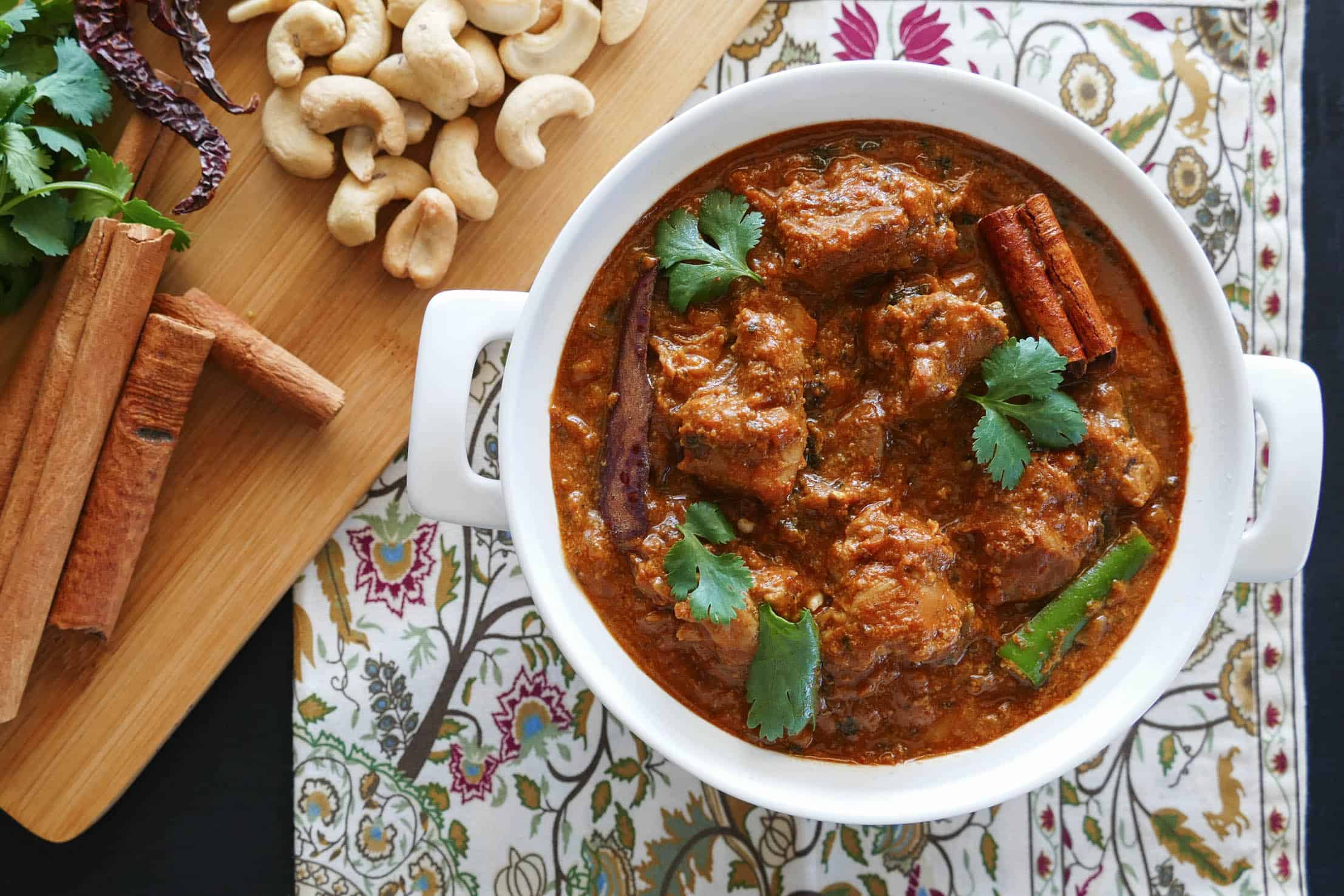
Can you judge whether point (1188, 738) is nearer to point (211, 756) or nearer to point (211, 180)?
point (211, 756)

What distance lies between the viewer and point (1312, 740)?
10.1 feet

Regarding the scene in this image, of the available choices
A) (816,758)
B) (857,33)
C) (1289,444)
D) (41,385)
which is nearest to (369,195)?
(41,385)

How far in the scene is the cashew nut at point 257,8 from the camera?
2.68m

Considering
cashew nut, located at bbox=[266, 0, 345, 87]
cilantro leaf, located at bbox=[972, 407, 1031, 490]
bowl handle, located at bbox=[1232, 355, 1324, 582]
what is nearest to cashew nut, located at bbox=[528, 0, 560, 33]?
cashew nut, located at bbox=[266, 0, 345, 87]

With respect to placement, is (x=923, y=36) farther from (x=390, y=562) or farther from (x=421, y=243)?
(x=390, y=562)

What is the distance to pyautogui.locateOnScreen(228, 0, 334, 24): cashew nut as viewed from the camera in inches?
105

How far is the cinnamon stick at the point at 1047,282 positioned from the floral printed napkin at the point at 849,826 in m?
0.91

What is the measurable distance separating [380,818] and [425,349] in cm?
146

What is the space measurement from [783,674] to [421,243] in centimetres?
148

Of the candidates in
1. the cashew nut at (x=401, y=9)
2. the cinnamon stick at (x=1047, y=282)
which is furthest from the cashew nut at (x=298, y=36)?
the cinnamon stick at (x=1047, y=282)

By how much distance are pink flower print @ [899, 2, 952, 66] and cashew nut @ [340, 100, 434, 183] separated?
138 cm

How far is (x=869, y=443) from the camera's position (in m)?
2.20

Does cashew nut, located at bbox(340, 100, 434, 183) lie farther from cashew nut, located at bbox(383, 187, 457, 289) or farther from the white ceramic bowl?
the white ceramic bowl

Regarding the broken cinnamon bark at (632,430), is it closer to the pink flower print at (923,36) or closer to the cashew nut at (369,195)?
the cashew nut at (369,195)
